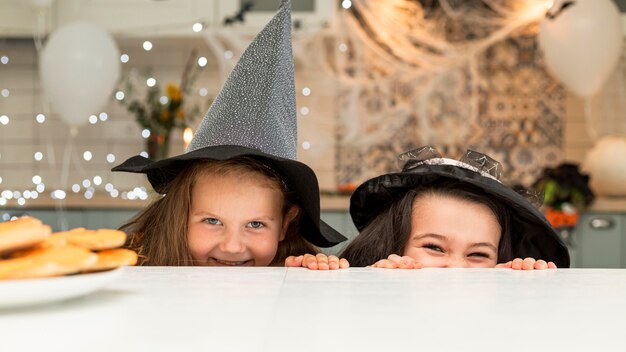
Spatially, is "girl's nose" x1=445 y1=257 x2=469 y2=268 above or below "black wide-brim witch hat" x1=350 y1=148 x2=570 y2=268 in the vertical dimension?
below

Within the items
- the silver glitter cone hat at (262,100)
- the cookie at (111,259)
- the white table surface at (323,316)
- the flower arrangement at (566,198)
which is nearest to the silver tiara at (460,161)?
the silver glitter cone hat at (262,100)

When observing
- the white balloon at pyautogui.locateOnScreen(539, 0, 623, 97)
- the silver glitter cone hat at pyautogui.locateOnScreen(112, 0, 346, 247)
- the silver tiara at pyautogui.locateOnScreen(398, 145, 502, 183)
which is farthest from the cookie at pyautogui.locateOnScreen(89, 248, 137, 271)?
the white balloon at pyautogui.locateOnScreen(539, 0, 623, 97)

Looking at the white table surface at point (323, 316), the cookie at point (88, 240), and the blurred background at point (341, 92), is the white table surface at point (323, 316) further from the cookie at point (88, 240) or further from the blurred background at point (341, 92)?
the blurred background at point (341, 92)

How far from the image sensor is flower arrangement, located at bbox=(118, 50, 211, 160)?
2.97 metres

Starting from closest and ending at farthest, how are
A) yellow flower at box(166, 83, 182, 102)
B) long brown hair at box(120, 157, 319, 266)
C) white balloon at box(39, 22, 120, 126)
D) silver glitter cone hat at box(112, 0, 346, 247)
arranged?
silver glitter cone hat at box(112, 0, 346, 247) → long brown hair at box(120, 157, 319, 266) → white balloon at box(39, 22, 120, 126) → yellow flower at box(166, 83, 182, 102)

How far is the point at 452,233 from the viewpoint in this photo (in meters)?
1.30

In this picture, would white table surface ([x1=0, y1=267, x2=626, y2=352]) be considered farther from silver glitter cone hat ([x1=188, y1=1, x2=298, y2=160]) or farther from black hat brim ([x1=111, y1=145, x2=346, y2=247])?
silver glitter cone hat ([x1=188, y1=1, x2=298, y2=160])

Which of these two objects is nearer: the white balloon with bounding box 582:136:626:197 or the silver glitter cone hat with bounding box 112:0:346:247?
the silver glitter cone hat with bounding box 112:0:346:247

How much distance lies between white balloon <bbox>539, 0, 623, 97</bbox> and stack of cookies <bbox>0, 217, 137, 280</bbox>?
A: 2.40 metres

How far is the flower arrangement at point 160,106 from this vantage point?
2971 mm

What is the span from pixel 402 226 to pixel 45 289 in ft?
3.23

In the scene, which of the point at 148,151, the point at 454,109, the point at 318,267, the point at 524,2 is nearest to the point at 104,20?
the point at 148,151

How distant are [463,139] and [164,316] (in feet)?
9.29

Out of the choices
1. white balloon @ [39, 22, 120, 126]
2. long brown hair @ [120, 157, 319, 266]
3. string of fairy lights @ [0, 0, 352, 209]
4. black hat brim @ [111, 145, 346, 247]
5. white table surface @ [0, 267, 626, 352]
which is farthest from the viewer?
string of fairy lights @ [0, 0, 352, 209]
